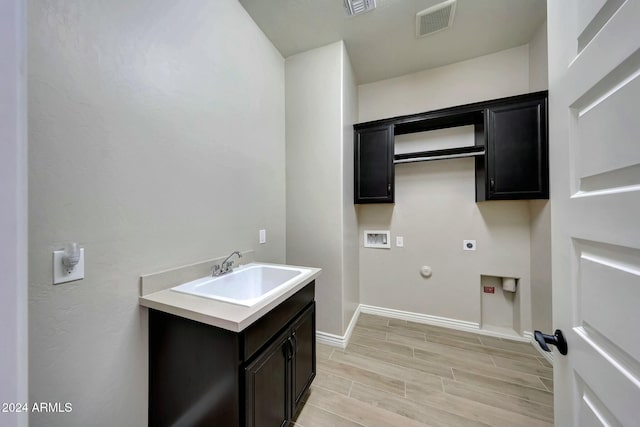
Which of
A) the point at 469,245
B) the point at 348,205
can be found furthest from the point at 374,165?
the point at 469,245

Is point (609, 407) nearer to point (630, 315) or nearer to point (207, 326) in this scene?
point (630, 315)

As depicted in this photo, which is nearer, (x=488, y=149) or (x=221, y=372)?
(x=221, y=372)

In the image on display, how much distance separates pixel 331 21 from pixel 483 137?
1761mm

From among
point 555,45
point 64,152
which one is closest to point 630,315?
point 555,45

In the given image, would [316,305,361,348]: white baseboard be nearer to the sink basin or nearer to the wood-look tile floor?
the wood-look tile floor

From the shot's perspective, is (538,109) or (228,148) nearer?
(228,148)

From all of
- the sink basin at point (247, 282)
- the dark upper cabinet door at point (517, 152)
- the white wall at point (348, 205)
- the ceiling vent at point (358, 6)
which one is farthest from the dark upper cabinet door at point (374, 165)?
the sink basin at point (247, 282)

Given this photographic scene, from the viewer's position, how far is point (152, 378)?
1111 mm

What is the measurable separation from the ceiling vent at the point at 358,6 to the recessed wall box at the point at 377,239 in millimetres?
2135

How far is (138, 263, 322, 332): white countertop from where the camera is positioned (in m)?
0.86

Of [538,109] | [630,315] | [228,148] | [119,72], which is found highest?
[538,109]

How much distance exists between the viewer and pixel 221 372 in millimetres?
918

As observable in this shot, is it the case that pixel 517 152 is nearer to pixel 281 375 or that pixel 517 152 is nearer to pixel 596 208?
pixel 596 208

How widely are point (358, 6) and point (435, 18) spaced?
682 mm
